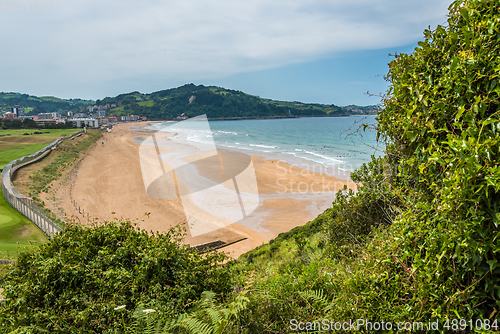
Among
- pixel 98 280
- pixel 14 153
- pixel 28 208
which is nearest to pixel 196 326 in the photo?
pixel 98 280

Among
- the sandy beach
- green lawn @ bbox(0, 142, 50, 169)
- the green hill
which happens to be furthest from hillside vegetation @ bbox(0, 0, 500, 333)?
the green hill

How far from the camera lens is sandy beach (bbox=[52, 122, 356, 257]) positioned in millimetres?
15508

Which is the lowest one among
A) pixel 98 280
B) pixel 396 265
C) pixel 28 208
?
pixel 28 208

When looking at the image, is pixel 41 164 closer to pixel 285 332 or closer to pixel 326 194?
pixel 326 194

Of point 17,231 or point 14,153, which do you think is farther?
point 14,153

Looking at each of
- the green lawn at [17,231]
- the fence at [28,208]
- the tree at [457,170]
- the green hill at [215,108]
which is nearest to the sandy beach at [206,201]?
the fence at [28,208]

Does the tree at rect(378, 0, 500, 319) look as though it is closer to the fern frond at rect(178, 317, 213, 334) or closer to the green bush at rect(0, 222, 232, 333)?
the fern frond at rect(178, 317, 213, 334)

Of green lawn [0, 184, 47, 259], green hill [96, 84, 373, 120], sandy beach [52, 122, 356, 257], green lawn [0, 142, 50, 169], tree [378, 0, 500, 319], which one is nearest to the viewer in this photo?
tree [378, 0, 500, 319]

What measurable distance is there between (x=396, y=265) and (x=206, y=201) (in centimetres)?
1816

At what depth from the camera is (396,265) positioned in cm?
254

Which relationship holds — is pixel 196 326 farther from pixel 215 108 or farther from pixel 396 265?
pixel 215 108

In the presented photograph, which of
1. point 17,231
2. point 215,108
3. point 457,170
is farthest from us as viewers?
point 215,108

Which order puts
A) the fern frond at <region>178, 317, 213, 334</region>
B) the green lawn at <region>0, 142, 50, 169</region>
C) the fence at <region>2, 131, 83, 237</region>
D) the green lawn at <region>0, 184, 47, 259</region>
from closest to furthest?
the fern frond at <region>178, 317, 213, 334</region> → the green lawn at <region>0, 184, 47, 259</region> → the fence at <region>2, 131, 83, 237</region> → the green lawn at <region>0, 142, 50, 169</region>

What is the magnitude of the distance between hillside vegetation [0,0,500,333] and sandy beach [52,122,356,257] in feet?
30.8
